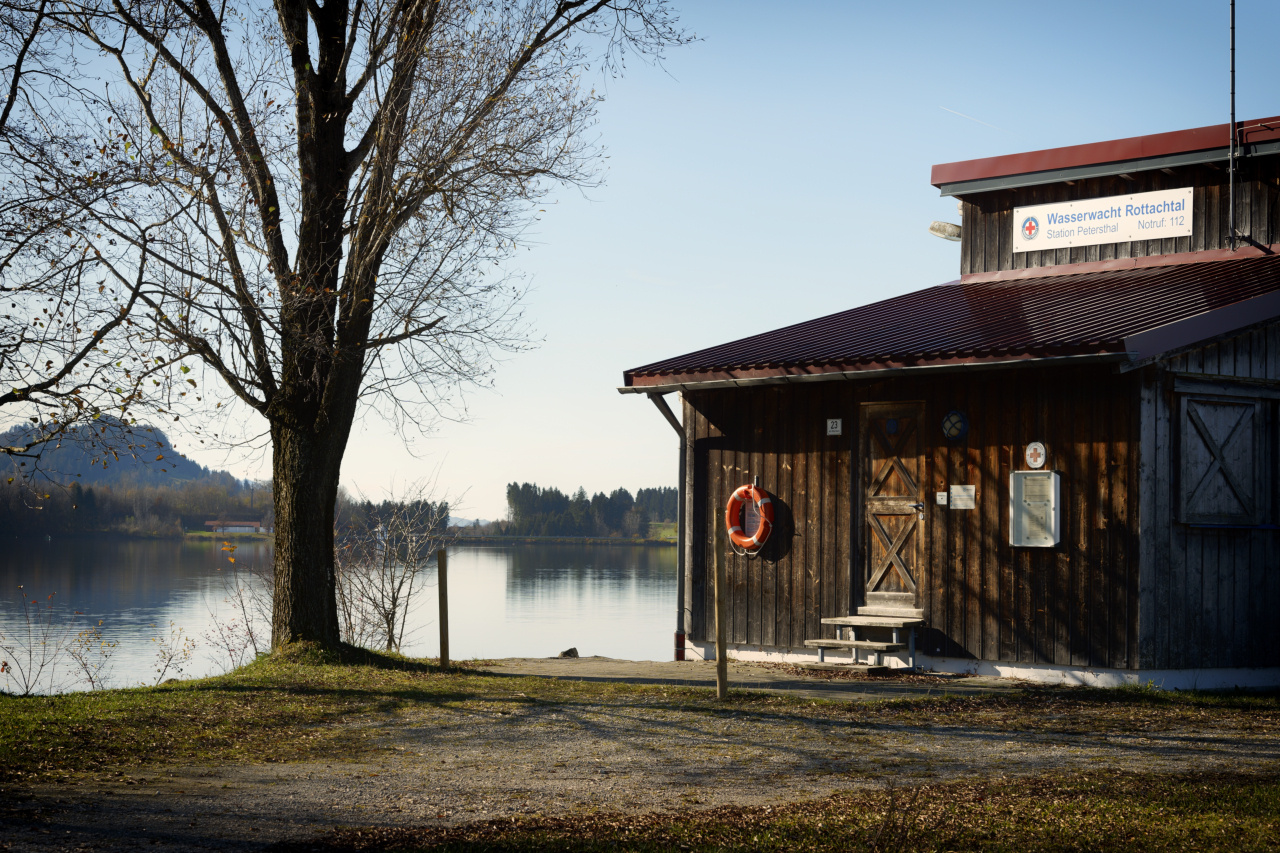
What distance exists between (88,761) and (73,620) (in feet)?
70.9

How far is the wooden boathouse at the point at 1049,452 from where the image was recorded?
379 inches

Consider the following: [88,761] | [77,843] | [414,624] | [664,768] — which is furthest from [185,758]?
[414,624]

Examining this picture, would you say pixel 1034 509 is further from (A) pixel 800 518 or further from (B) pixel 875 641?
(A) pixel 800 518

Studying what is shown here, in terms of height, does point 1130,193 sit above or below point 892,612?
above

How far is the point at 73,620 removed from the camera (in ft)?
84.7

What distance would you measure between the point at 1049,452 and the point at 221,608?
26.5m

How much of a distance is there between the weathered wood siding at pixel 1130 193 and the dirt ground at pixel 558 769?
6216mm

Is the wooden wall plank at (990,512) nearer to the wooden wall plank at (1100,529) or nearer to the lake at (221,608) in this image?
the wooden wall plank at (1100,529)

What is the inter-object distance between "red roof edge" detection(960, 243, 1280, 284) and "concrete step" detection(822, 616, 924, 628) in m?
4.83

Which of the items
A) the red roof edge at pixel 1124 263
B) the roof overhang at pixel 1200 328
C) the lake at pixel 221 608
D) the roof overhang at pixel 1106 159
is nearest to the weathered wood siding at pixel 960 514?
the roof overhang at pixel 1200 328

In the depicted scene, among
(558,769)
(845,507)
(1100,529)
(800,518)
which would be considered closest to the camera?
(558,769)

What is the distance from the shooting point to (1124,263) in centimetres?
1277

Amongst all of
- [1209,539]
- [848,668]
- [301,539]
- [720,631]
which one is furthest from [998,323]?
[301,539]

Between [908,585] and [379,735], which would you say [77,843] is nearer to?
[379,735]
